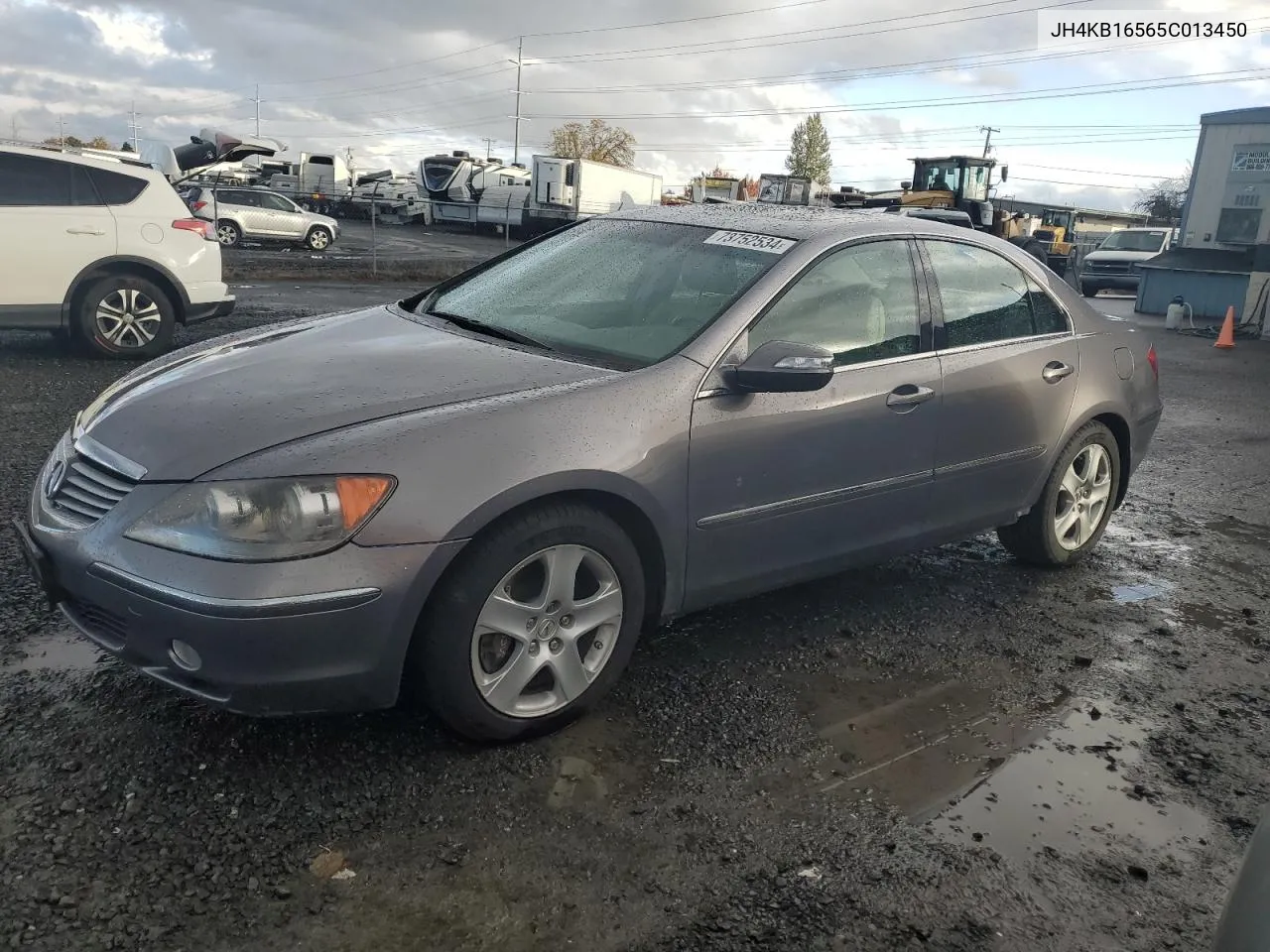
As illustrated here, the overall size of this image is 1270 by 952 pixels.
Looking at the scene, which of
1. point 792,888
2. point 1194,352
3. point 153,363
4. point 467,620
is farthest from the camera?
point 1194,352

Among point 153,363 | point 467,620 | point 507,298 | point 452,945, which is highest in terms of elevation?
point 507,298

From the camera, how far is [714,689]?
11.4 feet

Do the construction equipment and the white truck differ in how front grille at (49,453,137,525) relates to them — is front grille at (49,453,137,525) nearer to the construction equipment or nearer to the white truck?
the construction equipment

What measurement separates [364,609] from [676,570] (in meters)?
1.03

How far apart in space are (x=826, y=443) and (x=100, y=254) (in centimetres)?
694

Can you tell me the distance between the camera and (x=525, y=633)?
293 cm

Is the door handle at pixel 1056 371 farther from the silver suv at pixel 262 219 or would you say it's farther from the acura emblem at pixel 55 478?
the silver suv at pixel 262 219

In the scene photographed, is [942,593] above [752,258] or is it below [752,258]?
below

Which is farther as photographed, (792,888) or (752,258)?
(752,258)

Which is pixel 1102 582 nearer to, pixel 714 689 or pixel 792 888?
pixel 714 689

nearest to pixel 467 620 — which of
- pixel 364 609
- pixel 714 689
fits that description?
pixel 364 609

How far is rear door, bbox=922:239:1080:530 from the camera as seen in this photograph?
13.2ft

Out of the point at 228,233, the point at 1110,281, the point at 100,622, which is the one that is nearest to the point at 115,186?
the point at 100,622

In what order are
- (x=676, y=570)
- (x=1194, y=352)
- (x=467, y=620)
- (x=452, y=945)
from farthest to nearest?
1. (x=1194, y=352)
2. (x=676, y=570)
3. (x=467, y=620)
4. (x=452, y=945)
